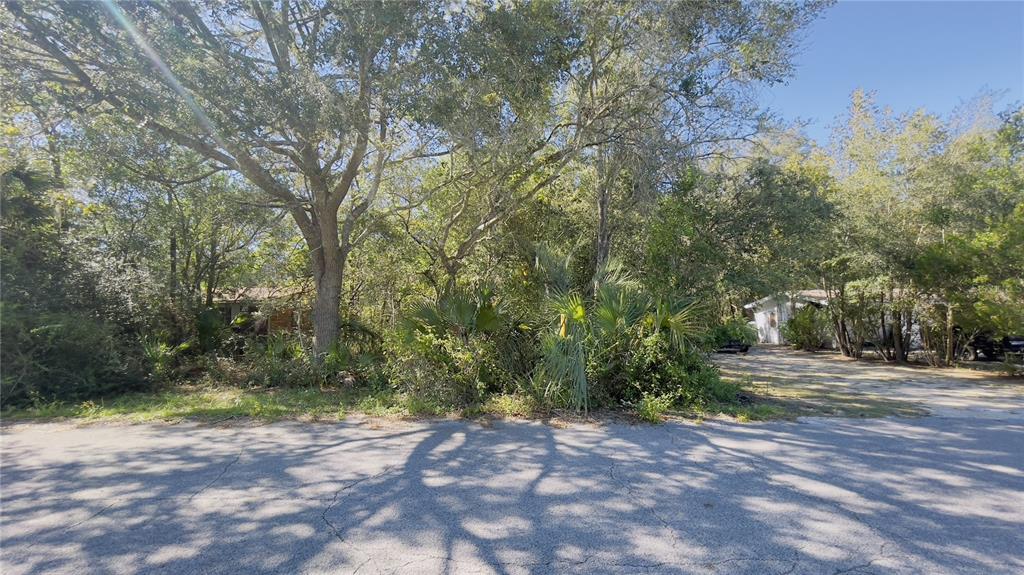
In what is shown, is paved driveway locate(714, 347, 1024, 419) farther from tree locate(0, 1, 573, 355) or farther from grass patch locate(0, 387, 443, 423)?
tree locate(0, 1, 573, 355)

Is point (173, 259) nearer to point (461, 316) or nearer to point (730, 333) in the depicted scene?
point (461, 316)

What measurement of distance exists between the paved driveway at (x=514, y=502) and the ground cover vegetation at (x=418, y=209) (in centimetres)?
179

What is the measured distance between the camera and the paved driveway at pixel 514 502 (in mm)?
3057

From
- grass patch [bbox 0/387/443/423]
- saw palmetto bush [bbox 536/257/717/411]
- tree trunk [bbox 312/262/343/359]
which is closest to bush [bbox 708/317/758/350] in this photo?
saw palmetto bush [bbox 536/257/717/411]

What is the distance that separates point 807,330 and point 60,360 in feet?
81.9

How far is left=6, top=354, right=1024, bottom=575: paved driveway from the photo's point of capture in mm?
3057

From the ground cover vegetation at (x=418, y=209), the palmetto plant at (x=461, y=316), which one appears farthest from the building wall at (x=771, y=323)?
the palmetto plant at (x=461, y=316)

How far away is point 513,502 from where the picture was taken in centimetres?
393

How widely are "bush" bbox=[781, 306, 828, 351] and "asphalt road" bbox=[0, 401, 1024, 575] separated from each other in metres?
16.5

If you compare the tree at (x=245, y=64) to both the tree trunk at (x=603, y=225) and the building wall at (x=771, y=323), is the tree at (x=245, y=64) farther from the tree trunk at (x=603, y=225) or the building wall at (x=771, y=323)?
the building wall at (x=771, y=323)

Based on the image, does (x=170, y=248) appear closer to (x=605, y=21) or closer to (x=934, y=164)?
(x=605, y=21)

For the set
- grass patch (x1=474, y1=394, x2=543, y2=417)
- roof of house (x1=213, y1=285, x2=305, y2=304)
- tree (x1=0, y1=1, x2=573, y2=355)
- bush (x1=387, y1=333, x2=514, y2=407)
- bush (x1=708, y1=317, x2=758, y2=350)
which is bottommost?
grass patch (x1=474, y1=394, x2=543, y2=417)

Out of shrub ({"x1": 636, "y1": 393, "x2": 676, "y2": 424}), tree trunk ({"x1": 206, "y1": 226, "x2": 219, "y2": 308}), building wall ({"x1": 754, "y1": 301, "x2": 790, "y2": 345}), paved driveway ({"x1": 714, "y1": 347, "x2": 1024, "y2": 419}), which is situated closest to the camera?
shrub ({"x1": 636, "y1": 393, "x2": 676, "y2": 424})

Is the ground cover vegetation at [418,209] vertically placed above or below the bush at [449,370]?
above
